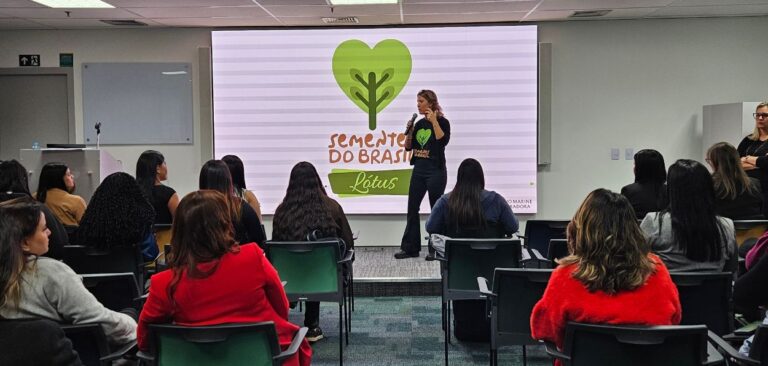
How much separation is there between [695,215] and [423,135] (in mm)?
3764

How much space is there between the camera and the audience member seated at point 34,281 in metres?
2.09

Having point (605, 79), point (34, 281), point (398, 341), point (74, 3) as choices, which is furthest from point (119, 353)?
point (605, 79)

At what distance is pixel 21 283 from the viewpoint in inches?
84.6

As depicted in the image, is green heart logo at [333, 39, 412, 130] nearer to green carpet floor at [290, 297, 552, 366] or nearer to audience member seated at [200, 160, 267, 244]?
green carpet floor at [290, 297, 552, 366]

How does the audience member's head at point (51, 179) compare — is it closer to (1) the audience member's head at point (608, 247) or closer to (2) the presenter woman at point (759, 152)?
(1) the audience member's head at point (608, 247)

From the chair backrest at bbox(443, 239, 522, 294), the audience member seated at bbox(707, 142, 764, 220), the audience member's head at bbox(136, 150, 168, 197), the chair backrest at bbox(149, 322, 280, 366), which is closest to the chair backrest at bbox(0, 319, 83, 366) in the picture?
the chair backrest at bbox(149, 322, 280, 366)

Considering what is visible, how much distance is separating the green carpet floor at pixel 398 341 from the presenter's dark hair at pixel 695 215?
132cm

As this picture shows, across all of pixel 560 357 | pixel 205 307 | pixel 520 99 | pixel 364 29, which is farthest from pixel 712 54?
pixel 205 307

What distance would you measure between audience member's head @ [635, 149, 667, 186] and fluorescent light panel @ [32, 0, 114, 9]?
4707 mm

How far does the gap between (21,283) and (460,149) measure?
5.66 meters

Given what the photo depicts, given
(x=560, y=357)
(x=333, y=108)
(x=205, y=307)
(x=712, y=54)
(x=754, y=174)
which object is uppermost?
(x=712, y=54)

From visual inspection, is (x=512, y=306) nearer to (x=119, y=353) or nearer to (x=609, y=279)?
(x=609, y=279)

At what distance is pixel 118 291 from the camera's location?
3.02 m

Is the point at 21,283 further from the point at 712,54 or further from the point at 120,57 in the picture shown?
the point at 712,54
